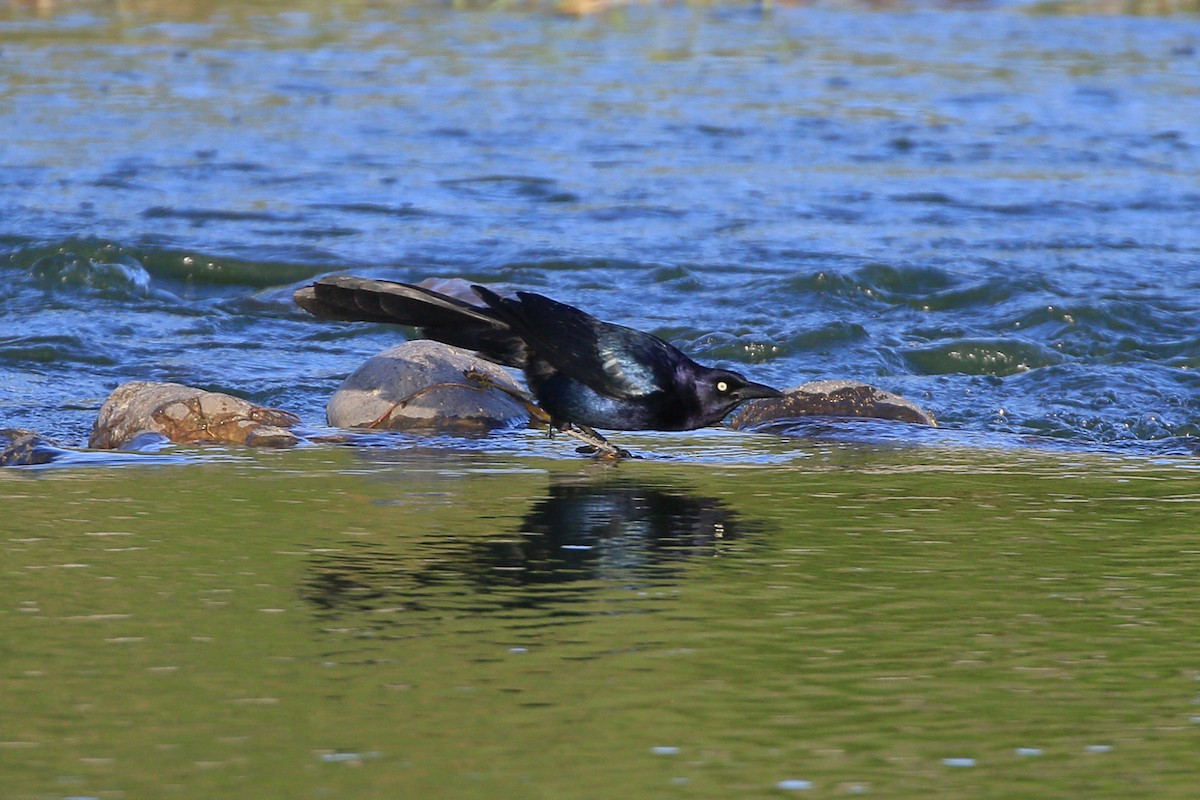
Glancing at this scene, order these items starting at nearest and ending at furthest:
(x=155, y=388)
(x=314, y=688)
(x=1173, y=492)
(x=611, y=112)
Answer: (x=314, y=688) < (x=1173, y=492) < (x=155, y=388) < (x=611, y=112)

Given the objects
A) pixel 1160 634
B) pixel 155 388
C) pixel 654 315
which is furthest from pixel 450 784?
pixel 654 315

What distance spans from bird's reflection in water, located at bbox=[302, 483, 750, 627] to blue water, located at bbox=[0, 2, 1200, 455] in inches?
85.3

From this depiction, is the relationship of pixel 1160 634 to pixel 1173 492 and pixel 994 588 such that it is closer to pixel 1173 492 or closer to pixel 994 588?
pixel 994 588

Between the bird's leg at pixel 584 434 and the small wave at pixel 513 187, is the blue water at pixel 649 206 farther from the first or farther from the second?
the bird's leg at pixel 584 434

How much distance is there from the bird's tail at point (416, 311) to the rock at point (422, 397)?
2.79 feet

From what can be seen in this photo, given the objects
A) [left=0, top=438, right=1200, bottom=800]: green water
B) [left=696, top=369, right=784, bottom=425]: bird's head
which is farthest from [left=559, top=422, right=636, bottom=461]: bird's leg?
[left=696, top=369, right=784, bottom=425]: bird's head

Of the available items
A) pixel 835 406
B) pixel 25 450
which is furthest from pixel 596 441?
pixel 25 450

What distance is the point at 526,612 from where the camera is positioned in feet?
15.9

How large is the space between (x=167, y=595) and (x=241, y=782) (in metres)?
1.41

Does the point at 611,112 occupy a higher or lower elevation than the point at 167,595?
higher

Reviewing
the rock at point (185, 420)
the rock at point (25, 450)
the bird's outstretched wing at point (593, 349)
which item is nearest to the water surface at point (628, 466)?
the rock at point (25, 450)

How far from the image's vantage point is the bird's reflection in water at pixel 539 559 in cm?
495

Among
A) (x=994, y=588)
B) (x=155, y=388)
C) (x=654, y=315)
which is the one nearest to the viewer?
(x=994, y=588)

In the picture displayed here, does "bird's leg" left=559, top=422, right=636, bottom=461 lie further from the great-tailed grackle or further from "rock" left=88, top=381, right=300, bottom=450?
"rock" left=88, top=381, right=300, bottom=450
